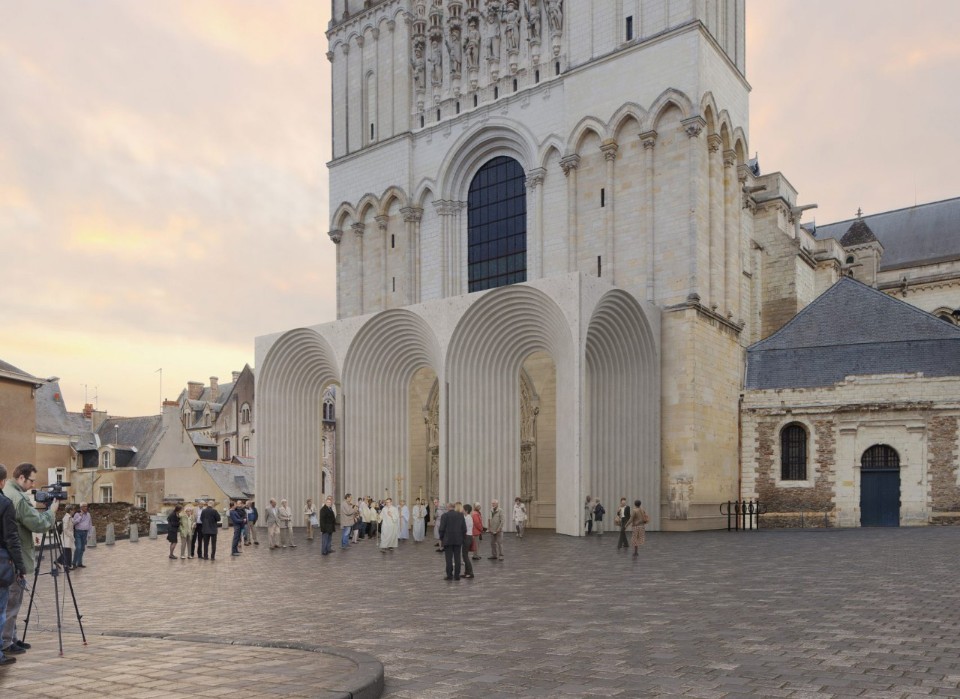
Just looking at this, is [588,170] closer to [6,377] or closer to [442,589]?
[442,589]

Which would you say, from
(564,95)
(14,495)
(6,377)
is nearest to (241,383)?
(6,377)

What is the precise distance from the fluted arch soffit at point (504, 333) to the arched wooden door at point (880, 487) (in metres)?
11.2

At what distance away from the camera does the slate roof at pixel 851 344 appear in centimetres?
2759

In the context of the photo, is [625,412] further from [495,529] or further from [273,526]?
[273,526]

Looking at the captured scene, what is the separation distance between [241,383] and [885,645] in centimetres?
5229

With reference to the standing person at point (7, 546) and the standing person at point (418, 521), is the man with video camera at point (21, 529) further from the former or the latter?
the standing person at point (418, 521)

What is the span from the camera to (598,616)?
30.7ft

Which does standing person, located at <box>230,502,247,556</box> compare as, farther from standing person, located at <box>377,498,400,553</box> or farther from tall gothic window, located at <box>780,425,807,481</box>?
tall gothic window, located at <box>780,425,807,481</box>

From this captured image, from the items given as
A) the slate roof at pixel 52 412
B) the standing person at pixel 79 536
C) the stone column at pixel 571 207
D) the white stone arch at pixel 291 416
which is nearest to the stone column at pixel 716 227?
the stone column at pixel 571 207

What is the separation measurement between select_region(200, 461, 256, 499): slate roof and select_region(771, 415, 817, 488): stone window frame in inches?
1004

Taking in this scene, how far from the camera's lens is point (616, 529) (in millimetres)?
26469

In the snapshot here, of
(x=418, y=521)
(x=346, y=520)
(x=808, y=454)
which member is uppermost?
(x=808, y=454)

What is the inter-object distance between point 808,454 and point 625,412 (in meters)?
6.56

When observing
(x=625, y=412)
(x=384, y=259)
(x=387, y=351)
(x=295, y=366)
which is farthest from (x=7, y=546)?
(x=384, y=259)
